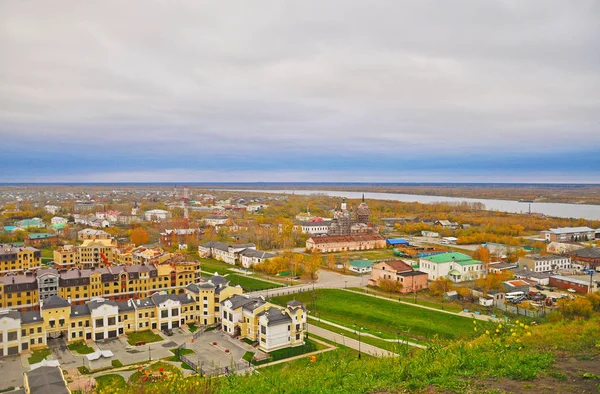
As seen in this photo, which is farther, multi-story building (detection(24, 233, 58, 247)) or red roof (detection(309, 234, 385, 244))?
red roof (detection(309, 234, 385, 244))

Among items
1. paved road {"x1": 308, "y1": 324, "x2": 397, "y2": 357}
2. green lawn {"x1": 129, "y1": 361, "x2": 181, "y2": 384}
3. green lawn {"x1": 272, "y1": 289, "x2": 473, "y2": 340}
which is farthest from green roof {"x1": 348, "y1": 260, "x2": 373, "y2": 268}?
green lawn {"x1": 129, "y1": 361, "x2": 181, "y2": 384}

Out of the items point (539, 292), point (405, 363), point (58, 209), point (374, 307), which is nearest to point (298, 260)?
point (374, 307)

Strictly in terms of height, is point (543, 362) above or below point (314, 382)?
above

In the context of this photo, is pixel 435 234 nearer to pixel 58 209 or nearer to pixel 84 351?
pixel 84 351

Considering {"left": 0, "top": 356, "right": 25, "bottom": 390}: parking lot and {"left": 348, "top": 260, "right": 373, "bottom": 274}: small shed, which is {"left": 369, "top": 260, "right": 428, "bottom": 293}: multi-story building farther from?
{"left": 0, "top": 356, "right": 25, "bottom": 390}: parking lot

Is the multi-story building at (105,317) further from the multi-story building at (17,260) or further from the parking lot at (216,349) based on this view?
the multi-story building at (17,260)
